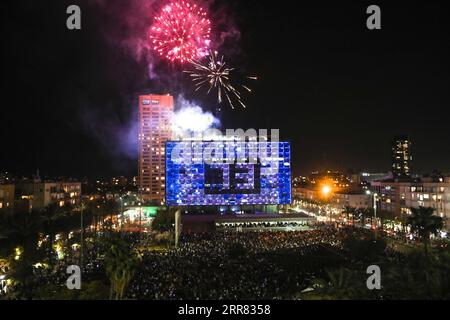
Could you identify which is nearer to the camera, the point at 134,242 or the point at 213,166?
the point at 134,242

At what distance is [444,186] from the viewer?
7019 centimetres

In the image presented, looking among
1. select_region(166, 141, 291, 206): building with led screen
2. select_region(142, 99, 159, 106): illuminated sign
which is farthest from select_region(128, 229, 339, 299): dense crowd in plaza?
select_region(142, 99, 159, 106): illuminated sign

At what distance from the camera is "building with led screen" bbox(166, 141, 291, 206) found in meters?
92.7

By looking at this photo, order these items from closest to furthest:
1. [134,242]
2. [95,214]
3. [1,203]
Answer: [134,242]
[95,214]
[1,203]

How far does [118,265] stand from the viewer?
2381cm

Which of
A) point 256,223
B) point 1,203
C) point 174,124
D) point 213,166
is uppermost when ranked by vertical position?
point 174,124

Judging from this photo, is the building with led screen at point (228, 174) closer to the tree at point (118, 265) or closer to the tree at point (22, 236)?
the tree at point (22, 236)

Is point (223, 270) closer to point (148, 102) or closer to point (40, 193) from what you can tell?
point (40, 193)

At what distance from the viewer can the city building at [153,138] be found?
463ft

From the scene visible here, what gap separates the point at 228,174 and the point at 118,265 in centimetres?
6923

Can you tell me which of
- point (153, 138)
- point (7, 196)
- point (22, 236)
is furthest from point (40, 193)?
point (153, 138)

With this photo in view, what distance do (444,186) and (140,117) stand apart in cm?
10464

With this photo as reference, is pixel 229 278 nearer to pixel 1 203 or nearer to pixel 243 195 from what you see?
pixel 1 203
